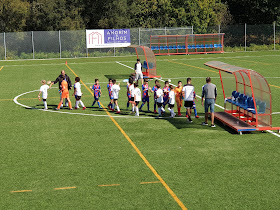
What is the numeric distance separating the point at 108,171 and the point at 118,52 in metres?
48.2

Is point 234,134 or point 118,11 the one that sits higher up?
Answer: point 118,11

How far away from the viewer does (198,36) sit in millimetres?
59500

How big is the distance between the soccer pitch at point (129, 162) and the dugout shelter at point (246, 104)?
0.42 meters

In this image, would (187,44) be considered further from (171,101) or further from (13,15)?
(171,101)

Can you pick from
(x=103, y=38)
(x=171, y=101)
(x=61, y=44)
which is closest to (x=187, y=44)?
(x=103, y=38)

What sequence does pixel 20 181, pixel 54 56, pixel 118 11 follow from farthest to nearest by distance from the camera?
pixel 118 11 < pixel 54 56 < pixel 20 181

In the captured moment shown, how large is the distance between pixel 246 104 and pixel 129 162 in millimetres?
6046

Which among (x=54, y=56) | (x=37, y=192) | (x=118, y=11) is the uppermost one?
(x=118, y=11)

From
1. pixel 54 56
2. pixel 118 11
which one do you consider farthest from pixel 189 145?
pixel 118 11

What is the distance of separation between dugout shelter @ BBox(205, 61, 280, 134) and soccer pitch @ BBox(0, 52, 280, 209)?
424 mm

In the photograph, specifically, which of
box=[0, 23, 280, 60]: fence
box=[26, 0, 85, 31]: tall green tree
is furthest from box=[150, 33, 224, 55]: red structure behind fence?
box=[26, 0, 85, 31]: tall green tree

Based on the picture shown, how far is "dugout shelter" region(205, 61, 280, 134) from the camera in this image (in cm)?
1625

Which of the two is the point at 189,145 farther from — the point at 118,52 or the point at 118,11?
the point at 118,11

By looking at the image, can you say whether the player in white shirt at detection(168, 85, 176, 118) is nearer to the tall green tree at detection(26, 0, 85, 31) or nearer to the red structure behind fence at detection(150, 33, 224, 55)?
the red structure behind fence at detection(150, 33, 224, 55)
